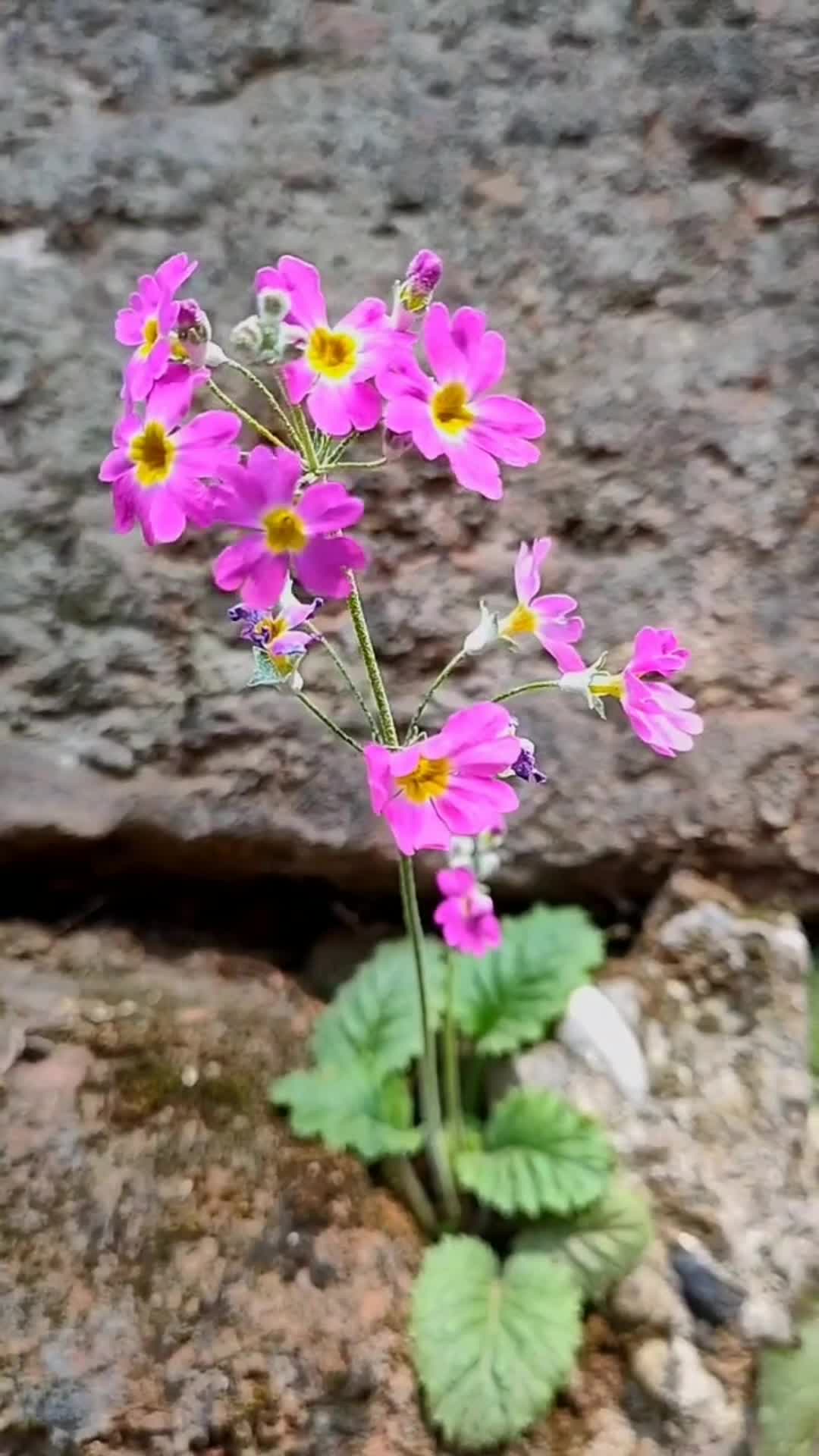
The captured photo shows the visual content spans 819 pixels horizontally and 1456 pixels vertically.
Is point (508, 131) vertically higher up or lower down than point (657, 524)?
higher up

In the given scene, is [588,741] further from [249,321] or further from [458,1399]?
[249,321]

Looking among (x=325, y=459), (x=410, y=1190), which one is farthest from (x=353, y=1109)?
(x=325, y=459)

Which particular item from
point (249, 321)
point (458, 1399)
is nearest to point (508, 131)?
point (249, 321)

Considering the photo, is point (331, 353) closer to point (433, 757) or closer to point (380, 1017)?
point (433, 757)

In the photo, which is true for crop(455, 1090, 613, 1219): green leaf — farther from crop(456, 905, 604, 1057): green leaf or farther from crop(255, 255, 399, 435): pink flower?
crop(255, 255, 399, 435): pink flower

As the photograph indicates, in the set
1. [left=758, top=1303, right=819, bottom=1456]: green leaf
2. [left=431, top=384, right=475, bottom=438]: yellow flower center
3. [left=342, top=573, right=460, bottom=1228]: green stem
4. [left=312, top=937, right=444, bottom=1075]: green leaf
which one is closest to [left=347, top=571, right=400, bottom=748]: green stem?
[left=342, top=573, right=460, bottom=1228]: green stem

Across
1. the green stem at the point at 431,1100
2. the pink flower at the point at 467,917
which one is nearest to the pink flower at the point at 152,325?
the green stem at the point at 431,1100

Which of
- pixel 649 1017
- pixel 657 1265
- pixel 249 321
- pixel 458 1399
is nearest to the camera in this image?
pixel 249 321
